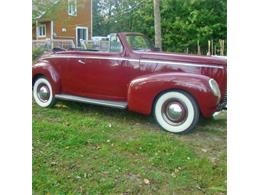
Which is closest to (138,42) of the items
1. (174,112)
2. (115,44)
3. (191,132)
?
(115,44)

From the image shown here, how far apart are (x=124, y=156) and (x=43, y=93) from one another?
59 cm

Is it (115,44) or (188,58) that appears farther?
(115,44)

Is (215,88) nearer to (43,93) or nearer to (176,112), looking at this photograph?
(176,112)


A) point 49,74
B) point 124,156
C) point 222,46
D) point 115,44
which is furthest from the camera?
point 49,74

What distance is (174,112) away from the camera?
1.58 m

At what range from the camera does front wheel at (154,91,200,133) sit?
1519 millimetres

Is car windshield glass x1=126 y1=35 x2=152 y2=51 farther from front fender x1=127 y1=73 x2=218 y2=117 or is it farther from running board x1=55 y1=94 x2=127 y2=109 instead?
running board x1=55 y1=94 x2=127 y2=109

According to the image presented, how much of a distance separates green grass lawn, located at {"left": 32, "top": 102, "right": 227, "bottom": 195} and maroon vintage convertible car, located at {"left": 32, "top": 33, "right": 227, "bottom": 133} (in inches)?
2.4

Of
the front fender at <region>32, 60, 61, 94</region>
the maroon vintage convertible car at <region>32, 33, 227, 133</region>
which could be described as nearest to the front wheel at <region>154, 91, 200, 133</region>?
the maroon vintage convertible car at <region>32, 33, 227, 133</region>

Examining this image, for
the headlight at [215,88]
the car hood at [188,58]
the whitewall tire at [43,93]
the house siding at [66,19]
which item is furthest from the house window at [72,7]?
the headlight at [215,88]

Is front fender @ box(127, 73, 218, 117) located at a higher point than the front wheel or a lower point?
higher
